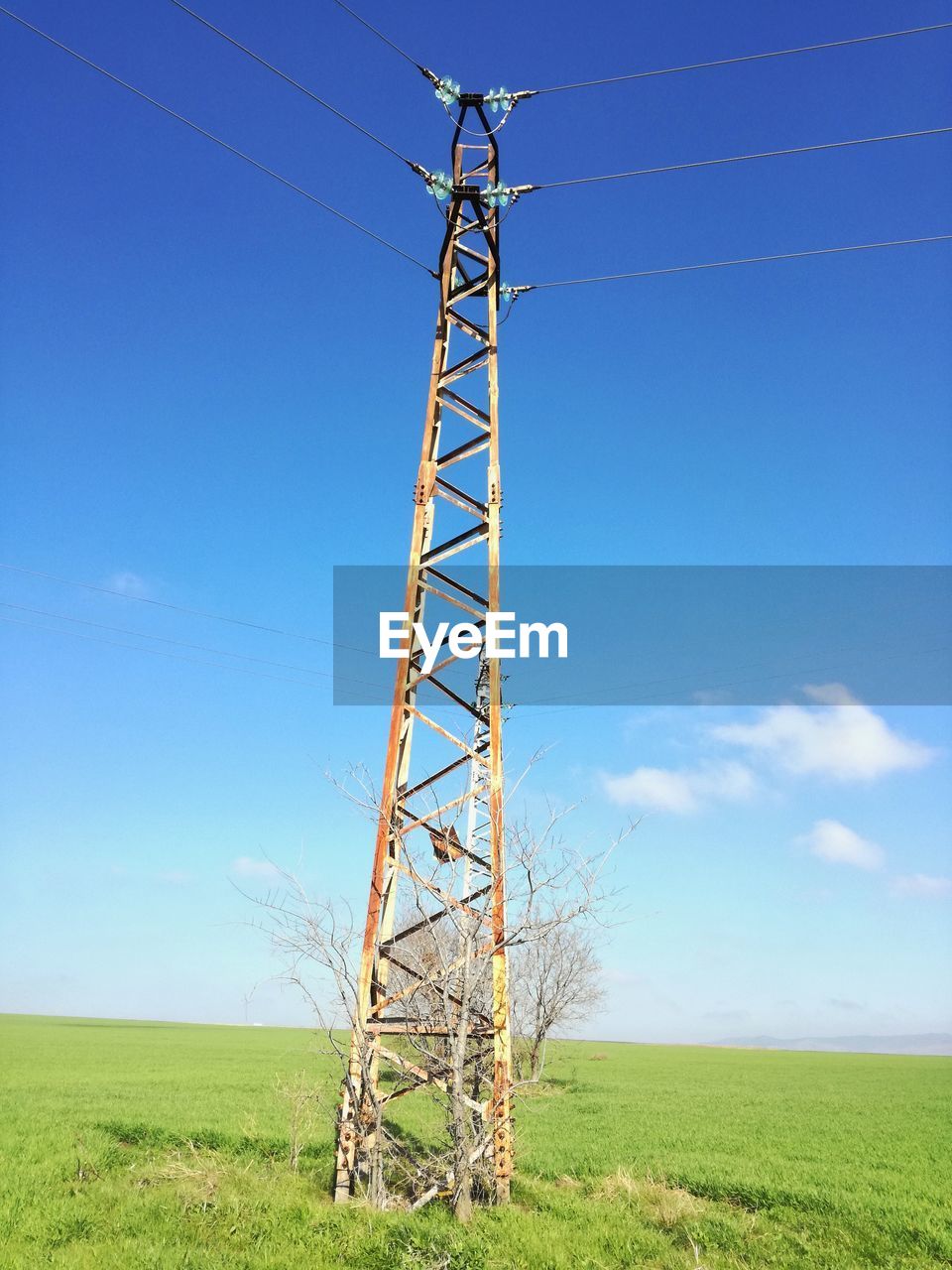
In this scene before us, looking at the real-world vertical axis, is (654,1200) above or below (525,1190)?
below

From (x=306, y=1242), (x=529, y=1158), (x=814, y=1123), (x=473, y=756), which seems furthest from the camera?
(x=814, y=1123)

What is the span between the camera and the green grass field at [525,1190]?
27.0 feet

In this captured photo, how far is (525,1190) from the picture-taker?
33.4 ft

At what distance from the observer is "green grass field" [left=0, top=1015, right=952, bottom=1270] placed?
822cm

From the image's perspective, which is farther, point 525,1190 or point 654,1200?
point 654,1200

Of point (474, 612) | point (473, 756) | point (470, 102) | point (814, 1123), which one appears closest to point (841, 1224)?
point (473, 756)

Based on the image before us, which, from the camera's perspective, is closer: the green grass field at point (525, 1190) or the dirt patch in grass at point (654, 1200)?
the green grass field at point (525, 1190)

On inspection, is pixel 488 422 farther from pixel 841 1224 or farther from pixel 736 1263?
pixel 841 1224

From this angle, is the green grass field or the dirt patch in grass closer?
the green grass field

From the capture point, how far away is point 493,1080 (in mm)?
9211

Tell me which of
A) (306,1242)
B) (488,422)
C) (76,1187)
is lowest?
(76,1187)

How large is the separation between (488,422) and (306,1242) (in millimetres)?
10039

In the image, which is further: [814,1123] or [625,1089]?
[625,1089]

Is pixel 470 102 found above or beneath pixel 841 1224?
above
